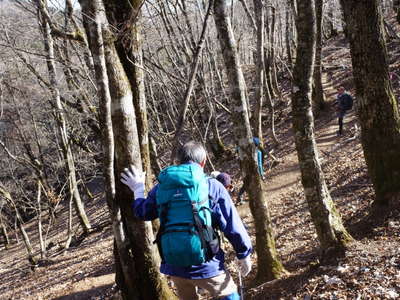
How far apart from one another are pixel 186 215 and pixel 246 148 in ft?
7.98

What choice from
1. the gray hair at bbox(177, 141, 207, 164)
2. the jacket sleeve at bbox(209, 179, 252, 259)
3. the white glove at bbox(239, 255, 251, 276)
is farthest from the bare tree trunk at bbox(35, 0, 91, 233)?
the white glove at bbox(239, 255, 251, 276)

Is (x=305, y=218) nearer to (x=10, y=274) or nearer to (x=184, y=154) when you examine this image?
(x=184, y=154)

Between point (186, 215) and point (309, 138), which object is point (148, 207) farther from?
point (309, 138)

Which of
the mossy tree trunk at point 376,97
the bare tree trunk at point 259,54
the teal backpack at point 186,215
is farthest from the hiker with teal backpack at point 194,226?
the bare tree trunk at point 259,54

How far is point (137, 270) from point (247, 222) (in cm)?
632

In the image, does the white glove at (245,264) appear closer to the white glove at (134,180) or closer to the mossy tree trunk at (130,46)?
the white glove at (134,180)

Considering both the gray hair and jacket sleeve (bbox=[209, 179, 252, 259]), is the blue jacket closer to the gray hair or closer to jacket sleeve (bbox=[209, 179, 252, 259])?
jacket sleeve (bbox=[209, 179, 252, 259])

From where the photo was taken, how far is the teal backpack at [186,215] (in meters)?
3.12

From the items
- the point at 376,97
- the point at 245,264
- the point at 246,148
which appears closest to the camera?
the point at 245,264

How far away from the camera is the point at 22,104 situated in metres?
18.1

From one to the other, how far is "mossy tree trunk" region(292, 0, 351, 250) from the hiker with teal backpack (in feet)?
6.82

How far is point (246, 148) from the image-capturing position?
539 centimetres

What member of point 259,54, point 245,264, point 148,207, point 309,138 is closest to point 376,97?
point 309,138

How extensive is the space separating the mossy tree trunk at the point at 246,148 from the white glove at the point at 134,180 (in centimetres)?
166
